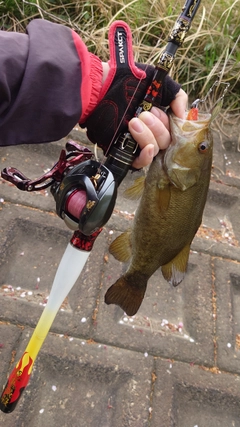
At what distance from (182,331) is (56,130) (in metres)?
1.08

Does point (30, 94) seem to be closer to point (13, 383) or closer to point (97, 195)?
point (97, 195)

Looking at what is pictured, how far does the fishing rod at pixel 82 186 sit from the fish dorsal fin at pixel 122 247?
0.31 meters

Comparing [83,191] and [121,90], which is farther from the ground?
[121,90]

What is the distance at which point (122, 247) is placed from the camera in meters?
1.47

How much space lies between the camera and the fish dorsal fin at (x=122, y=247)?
1.46m

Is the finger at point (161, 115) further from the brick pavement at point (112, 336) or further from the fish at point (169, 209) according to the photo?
the brick pavement at point (112, 336)

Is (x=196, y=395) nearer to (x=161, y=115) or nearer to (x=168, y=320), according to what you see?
(x=168, y=320)

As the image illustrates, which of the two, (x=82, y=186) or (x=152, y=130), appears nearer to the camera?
(x=82, y=186)

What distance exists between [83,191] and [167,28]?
2.50 m

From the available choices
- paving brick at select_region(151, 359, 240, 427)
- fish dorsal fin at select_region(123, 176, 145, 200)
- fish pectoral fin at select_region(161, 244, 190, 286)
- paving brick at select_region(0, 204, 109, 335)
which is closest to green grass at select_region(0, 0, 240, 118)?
paving brick at select_region(0, 204, 109, 335)

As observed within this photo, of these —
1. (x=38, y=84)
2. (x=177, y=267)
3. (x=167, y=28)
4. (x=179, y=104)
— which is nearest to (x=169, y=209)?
(x=177, y=267)

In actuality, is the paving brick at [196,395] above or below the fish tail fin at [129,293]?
below

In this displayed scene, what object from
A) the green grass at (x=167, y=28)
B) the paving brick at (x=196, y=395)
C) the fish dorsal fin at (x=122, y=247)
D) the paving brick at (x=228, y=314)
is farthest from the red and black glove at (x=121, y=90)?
the green grass at (x=167, y=28)

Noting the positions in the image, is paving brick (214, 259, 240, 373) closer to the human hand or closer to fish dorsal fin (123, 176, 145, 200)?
fish dorsal fin (123, 176, 145, 200)
